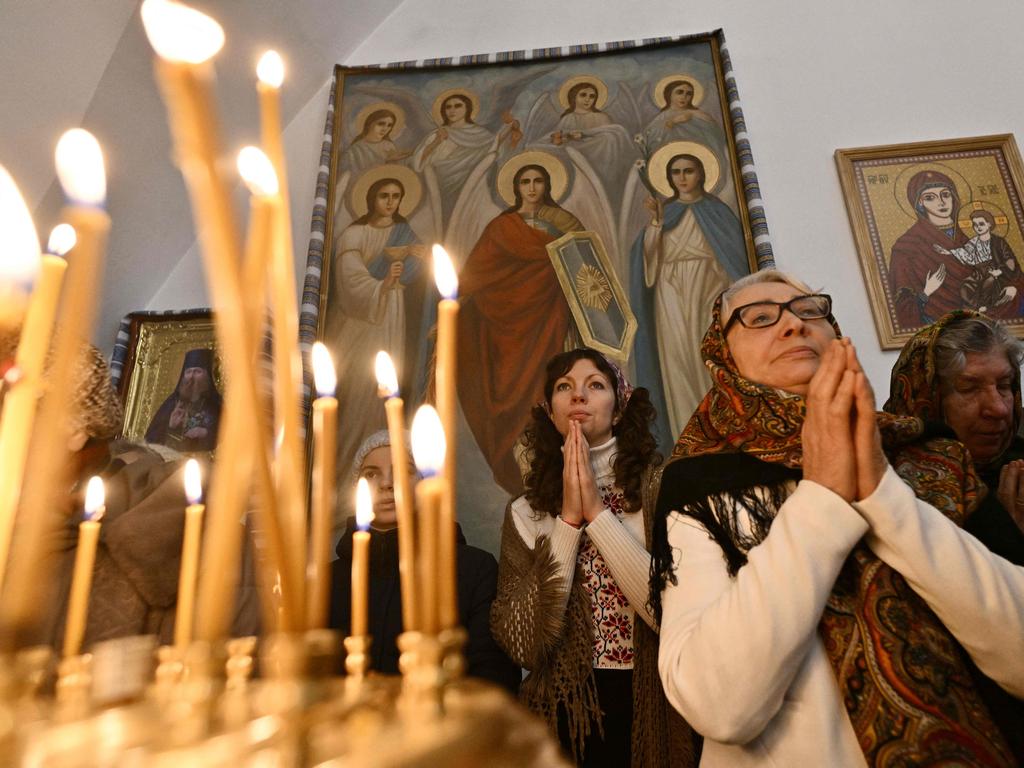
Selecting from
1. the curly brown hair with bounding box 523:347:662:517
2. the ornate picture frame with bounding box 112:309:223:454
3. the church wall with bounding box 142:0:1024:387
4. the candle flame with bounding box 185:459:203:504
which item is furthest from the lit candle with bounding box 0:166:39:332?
the church wall with bounding box 142:0:1024:387

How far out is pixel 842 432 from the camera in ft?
3.59

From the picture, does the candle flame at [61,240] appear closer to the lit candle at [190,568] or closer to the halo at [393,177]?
the lit candle at [190,568]

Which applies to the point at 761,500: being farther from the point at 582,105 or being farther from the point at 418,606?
the point at 582,105

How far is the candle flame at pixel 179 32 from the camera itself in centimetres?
32

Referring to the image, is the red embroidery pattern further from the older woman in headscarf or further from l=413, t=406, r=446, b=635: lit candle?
l=413, t=406, r=446, b=635: lit candle

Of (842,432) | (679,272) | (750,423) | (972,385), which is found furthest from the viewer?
(679,272)

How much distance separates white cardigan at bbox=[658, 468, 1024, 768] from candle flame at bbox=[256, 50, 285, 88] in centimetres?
87

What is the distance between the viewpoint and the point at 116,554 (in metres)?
1.46

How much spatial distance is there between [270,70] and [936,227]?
343cm

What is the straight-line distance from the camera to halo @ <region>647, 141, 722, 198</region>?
319 centimetres

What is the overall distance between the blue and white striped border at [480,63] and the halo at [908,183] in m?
0.68

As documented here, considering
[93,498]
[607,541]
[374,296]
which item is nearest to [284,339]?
[93,498]

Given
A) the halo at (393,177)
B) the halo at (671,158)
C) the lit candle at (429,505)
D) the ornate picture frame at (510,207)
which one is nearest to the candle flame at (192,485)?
the lit candle at (429,505)

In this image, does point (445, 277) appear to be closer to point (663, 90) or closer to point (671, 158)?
point (671, 158)
